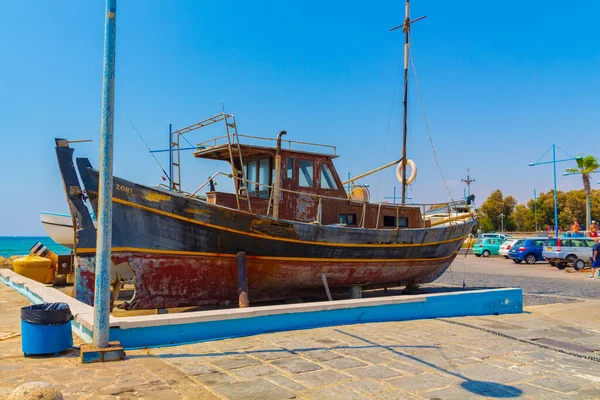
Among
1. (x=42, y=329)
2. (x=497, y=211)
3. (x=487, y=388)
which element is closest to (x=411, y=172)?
(x=487, y=388)

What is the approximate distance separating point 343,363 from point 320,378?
66 centimetres

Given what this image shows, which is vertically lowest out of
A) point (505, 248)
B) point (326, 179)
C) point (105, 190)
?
point (505, 248)

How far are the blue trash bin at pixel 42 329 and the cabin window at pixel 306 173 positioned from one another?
22.7 ft

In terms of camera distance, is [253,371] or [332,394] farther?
[253,371]

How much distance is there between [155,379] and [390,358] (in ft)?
9.10

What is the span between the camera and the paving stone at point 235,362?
5238 mm

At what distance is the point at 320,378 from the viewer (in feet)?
16.0

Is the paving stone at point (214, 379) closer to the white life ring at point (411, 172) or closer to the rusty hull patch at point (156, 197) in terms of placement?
the rusty hull patch at point (156, 197)

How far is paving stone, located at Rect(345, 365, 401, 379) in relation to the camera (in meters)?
5.01

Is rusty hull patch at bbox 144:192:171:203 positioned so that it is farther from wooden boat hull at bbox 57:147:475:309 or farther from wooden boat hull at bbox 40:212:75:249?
wooden boat hull at bbox 40:212:75:249

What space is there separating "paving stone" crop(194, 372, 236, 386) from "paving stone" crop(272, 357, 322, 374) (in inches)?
27.1

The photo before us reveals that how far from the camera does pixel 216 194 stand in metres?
10.5

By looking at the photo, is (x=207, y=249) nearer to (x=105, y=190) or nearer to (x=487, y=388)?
(x=105, y=190)

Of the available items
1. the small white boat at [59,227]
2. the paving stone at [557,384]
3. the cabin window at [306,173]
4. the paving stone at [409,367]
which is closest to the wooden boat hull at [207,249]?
the cabin window at [306,173]
